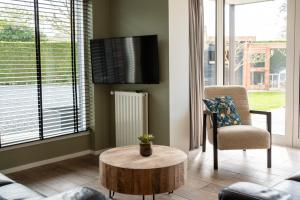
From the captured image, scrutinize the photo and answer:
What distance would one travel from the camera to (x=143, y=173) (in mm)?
2623

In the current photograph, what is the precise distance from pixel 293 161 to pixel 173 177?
2.07 meters

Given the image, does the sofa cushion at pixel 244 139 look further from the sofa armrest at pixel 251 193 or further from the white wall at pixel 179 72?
the sofa armrest at pixel 251 193

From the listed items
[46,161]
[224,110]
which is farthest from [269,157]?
[46,161]

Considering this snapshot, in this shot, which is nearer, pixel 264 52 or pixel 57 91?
pixel 57 91

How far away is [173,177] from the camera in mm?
2717

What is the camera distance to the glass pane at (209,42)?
4.98 meters

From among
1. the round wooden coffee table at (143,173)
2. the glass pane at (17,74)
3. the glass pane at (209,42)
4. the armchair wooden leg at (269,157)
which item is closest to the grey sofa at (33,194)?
the round wooden coffee table at (143,173)

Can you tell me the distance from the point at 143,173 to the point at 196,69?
2273 mm

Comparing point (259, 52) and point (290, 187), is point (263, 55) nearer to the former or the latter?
point (259, 52)

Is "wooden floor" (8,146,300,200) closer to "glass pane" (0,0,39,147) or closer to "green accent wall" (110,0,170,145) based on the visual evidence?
"glass pane" (0,0,39,147)

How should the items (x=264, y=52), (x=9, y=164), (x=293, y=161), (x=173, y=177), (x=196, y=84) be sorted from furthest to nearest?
(x=264, y=52)
(x=196, y=84)
(x=293, y=161)
(x=9, y=164)
(x=173, y=177)

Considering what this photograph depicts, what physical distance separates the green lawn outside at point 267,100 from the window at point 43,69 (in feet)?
8.42

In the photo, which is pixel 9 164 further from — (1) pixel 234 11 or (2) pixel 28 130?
(1) pixel 234 11

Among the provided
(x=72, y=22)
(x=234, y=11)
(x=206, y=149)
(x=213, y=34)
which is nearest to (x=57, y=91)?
(x=72, y=22)
